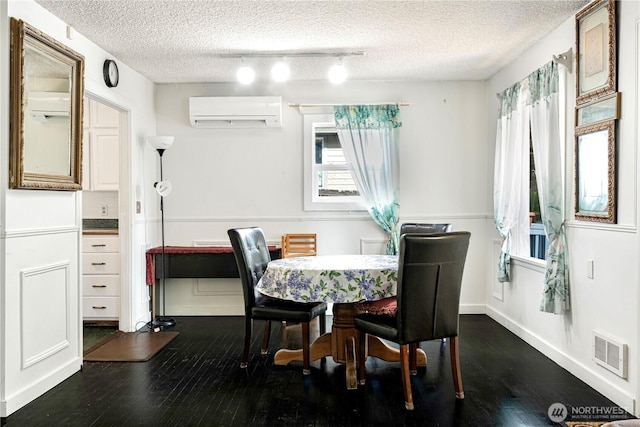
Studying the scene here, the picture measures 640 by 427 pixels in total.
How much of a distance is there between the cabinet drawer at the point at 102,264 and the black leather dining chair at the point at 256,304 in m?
1.74

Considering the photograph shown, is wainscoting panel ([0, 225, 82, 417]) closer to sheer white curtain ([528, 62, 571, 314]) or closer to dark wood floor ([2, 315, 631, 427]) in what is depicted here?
dark wood floor ([2, 315, 631, 427])

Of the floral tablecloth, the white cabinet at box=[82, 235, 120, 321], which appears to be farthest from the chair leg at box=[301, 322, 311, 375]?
the white cabinet at box=[82, 235, 120, 321]

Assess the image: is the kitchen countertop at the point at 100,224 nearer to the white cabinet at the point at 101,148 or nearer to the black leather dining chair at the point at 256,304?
the white cabinet at the point at 101,148

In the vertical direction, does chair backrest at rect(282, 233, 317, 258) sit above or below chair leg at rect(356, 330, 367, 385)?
above

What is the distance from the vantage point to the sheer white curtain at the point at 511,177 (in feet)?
13.9

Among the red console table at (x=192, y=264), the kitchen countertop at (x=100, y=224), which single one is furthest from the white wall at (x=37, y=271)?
the kitchen countertop at (x=100, y=224)

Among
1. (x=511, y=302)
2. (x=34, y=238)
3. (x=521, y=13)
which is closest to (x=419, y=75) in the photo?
(x=521, y=13)

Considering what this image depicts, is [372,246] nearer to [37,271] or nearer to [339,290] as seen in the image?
[339,290]

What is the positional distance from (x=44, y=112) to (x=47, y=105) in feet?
0.17

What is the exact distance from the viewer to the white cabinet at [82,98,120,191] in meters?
4.86

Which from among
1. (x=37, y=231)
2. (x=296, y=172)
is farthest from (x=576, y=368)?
(x=37, y=231)

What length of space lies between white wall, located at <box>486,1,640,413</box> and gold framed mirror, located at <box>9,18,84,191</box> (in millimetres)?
3365

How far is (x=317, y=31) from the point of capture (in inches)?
144

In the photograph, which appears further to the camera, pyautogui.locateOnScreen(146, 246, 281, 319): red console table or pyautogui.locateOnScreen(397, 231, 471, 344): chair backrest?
pyautogui.locateOnScreen(146, 246, 281, 319): red console table
